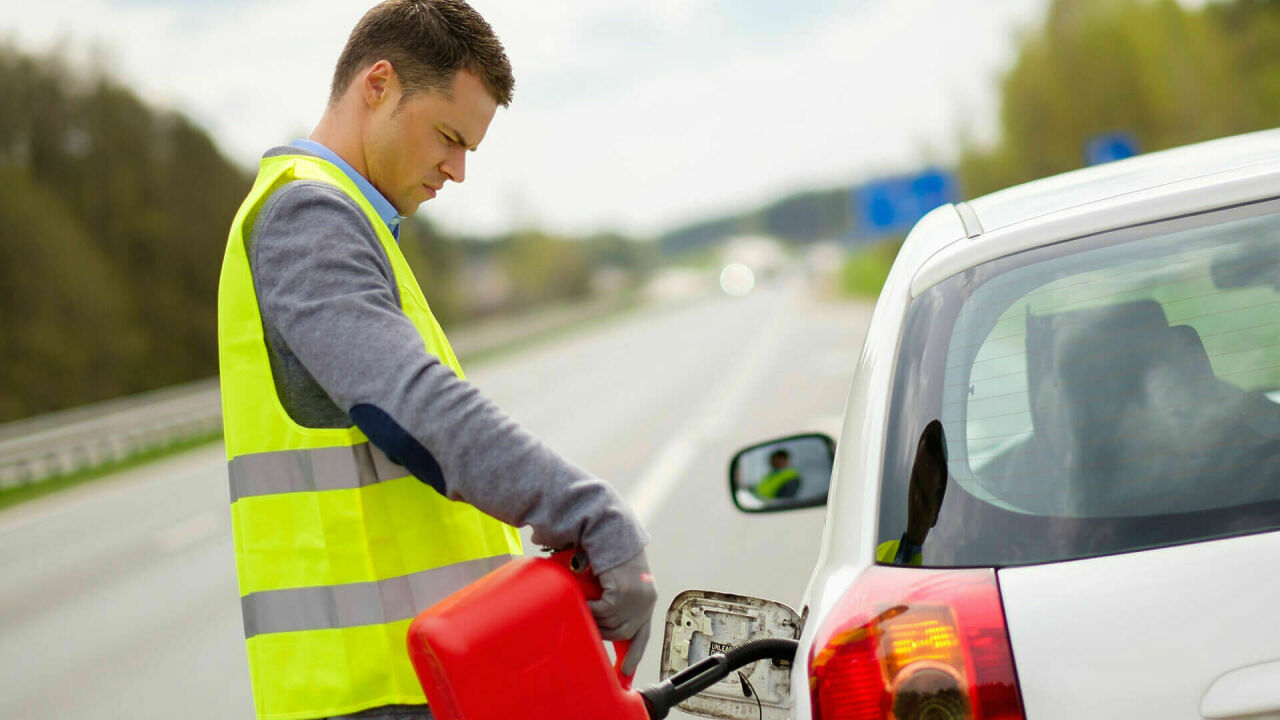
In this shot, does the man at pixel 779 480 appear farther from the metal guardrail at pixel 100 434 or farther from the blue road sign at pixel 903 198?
the blue road sign at pixel 903 198

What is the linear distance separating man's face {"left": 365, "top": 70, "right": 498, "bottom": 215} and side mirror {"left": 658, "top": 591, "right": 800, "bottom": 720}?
0.85 meters

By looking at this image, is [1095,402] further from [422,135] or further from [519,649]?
[422,135]

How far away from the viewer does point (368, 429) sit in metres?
1.73

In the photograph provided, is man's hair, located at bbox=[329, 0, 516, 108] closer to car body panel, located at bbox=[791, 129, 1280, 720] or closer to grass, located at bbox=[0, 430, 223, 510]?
car body panel, located at bbox=[791, 129, 1280, 720]

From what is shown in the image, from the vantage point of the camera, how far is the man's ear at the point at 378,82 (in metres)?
1.96

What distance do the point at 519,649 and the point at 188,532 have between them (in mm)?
10497

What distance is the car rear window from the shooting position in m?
1.83

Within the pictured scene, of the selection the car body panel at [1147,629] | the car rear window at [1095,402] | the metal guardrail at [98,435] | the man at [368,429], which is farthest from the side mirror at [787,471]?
the metal guardrail at [98,435]

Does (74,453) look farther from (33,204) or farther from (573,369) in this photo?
(33,204)

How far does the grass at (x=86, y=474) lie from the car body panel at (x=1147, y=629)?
51.0 feet

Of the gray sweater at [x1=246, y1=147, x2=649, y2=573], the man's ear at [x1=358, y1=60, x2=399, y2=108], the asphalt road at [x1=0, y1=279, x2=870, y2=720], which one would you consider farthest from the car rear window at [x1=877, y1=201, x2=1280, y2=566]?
the asphalt road at [x1=0, y1=279, x2=870, y2=720]

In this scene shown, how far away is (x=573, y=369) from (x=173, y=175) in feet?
57.9

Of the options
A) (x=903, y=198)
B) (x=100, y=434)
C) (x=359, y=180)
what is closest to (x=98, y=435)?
(x=100, y=434)

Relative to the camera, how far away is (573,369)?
Result: 100 ft
